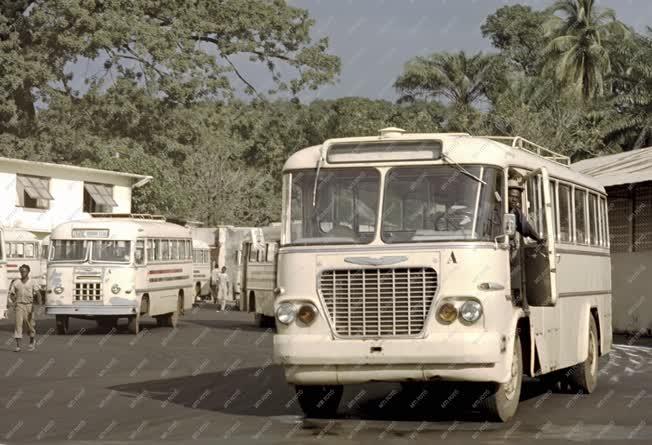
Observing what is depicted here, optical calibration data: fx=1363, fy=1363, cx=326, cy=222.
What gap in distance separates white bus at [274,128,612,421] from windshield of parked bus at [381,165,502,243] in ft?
0.04

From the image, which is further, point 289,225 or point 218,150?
point 218,150

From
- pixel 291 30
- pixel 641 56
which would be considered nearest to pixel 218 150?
pixel 291 30

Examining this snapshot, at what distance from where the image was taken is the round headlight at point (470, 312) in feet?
40.6

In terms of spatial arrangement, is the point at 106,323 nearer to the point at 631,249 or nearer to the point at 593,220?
the point at 631,249

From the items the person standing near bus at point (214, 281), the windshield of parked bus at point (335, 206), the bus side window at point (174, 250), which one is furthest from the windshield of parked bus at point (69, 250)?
the person standing near bus at point (214, 281)

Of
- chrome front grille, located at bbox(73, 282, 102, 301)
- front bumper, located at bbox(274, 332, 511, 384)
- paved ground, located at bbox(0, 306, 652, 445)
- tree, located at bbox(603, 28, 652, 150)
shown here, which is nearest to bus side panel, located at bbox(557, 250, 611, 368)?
paved ground, located at bbox(0, 306, 652, 445)

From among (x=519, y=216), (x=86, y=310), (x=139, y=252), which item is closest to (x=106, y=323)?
(x=139, y=252)

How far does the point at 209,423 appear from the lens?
1312 cm

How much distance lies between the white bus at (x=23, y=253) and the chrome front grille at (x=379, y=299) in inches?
1409

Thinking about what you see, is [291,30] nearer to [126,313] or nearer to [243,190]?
[243,190]

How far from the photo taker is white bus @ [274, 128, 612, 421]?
1245 centimetres

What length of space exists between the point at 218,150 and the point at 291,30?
7.58 m

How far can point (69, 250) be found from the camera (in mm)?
32000

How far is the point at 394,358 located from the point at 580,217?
4.86m
